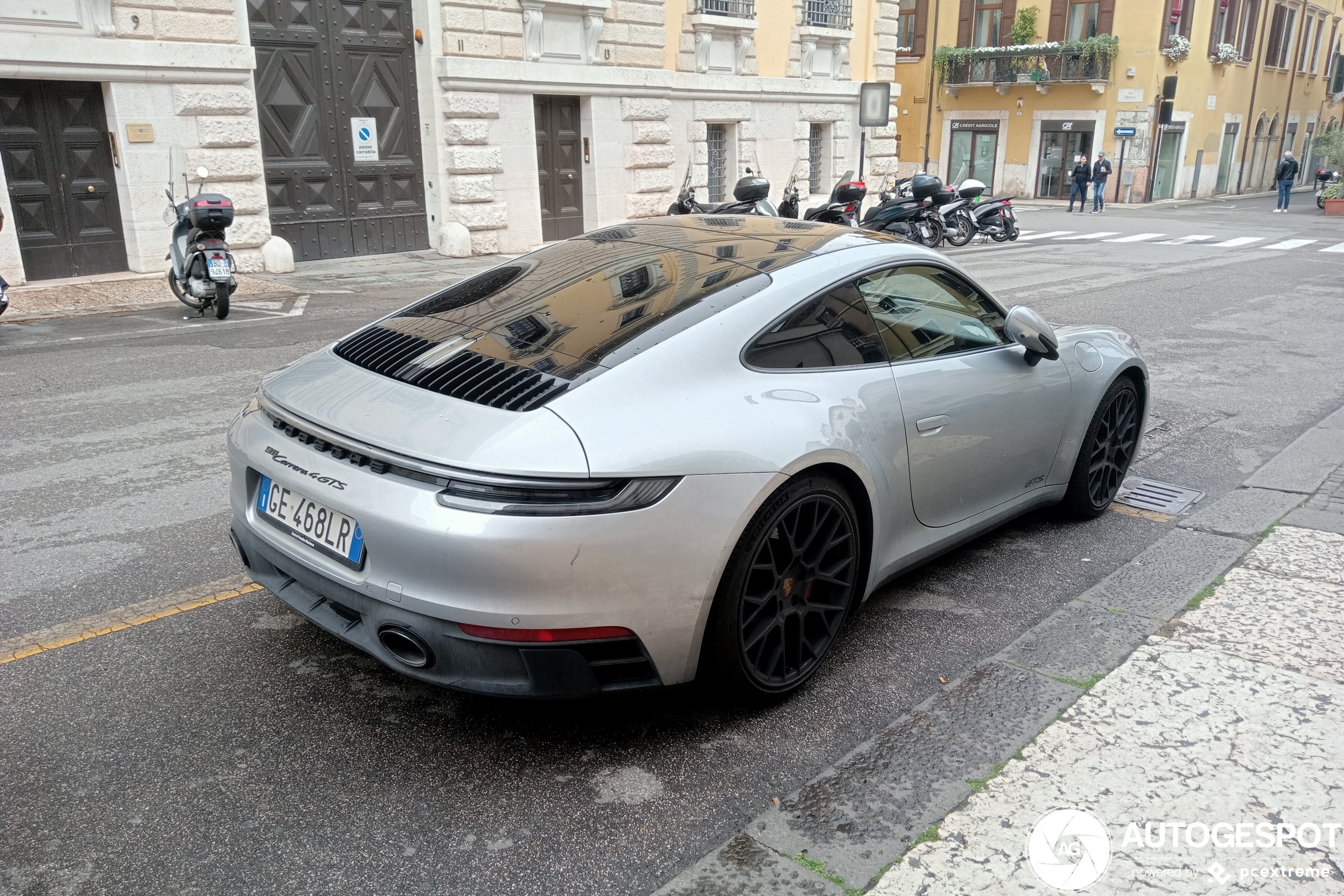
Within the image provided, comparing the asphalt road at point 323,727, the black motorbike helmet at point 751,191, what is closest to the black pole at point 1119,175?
the black motorbike helmet at point 751,191

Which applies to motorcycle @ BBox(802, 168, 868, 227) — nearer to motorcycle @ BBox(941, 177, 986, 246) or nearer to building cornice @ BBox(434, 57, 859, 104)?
motorcycle @ BBox(941, 177, 986, 246)

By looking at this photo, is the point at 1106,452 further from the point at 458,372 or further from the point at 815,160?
the point at 815,160

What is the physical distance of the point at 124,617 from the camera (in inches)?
149

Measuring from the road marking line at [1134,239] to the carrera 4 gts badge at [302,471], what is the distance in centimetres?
2156

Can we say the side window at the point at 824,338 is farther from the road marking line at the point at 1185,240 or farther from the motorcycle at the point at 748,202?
the road marking line at the point at 1185,240

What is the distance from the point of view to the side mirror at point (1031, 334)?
162 inches

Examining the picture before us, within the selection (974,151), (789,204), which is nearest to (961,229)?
(789,204)

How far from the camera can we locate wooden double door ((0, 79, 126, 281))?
471 inches

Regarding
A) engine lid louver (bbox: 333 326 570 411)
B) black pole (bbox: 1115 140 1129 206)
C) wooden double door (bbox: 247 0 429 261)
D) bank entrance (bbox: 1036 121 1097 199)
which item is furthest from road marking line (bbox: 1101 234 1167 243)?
engine lid louver (bbox: 333 326 570 411)

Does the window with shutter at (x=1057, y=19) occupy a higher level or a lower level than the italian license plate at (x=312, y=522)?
higher

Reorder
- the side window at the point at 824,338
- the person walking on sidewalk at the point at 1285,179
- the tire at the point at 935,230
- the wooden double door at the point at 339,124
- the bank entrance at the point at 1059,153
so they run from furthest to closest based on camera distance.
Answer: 1. the bank entrance at the point at 1059,153
2. the person walking on sidewalk at the point at 1285,179
3. the tire at the point at 935,230
4. the wooden double door at the point at 339,124
5. the side window at the point at 824,338

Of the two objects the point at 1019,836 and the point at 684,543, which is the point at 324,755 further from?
the point at 1019,836

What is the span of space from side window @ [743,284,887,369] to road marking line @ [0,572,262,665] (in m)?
1.92

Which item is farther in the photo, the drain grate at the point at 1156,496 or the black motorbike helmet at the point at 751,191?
the black motorbike helmet at the point at 751,191
